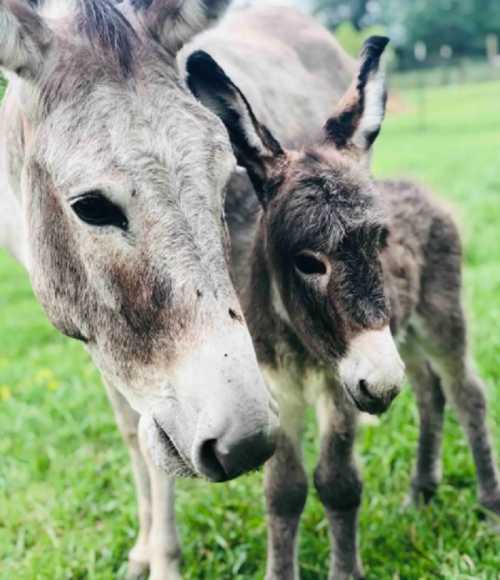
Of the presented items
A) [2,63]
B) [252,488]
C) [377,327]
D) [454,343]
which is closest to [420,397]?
[454,343]

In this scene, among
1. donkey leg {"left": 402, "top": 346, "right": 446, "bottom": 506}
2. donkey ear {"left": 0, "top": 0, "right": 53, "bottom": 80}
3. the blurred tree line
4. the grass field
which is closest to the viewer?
donkey ear {"left": 0, "top": 0, "right": 53, "bottom": 80}

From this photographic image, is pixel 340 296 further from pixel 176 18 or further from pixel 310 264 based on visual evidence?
pixel 176 18

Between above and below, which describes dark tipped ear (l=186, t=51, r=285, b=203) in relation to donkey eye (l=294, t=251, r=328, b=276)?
above

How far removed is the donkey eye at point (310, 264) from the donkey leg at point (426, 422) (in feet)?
4.50

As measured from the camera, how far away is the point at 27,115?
8.29 feet

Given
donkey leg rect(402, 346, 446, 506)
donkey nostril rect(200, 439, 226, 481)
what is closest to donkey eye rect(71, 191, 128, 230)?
donkey nostril rect(200, 439, 226, 481)

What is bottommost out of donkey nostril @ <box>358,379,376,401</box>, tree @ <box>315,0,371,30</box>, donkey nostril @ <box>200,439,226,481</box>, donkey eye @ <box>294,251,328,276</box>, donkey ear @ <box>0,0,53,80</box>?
donkey nostril @ <box>200,439,226,481</box>

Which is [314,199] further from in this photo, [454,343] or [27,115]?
[454,343]

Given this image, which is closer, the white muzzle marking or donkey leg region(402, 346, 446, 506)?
the white muzzle marking

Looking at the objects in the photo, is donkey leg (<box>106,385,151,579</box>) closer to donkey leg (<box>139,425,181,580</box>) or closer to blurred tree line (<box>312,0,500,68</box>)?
donkey leg (<box>139,425,181,580</box>)

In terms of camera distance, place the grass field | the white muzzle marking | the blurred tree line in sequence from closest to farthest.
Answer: the white muzzle marking, the grass field, the blurred tree line

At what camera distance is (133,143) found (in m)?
2.25

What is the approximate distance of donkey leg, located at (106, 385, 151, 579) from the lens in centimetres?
383

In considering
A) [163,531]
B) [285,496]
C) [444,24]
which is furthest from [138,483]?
[444,24]
